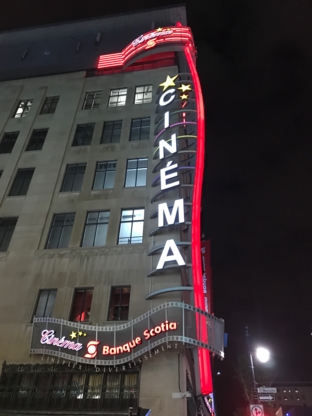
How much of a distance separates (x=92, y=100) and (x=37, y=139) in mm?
6616

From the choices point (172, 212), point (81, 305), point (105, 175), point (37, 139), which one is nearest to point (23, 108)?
point (37, 139)

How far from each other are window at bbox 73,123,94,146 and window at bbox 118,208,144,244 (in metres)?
8.86

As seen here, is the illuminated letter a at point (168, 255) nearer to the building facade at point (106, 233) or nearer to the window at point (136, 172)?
the building facade at point (106, 233)

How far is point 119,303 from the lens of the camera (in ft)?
63.7

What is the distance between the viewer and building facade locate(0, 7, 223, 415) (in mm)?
16844

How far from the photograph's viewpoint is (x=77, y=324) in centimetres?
1772

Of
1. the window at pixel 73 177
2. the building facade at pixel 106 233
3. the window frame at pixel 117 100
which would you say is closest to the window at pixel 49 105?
the building facade at pixel 106 233

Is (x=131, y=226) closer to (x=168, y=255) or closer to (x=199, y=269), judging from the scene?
(x=168, y=255)

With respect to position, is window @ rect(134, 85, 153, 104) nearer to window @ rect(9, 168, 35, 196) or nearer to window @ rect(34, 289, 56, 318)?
window @ rect(9, 168, 35, 196)

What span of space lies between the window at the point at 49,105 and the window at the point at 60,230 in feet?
43.0

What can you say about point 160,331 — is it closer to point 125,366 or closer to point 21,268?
point 125,366

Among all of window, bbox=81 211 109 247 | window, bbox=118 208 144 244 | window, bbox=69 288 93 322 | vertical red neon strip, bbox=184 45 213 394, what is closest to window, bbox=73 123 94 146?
window, bbox=81 211 109 247

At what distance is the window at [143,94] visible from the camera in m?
31.1

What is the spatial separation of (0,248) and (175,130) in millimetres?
15525
